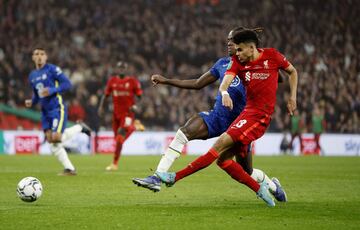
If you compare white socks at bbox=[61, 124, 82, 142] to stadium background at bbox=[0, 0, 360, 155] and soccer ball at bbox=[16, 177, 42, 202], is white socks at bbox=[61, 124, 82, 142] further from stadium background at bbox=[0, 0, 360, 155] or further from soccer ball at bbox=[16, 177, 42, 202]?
stadium background at bbox=[0, 0, 360, 155]

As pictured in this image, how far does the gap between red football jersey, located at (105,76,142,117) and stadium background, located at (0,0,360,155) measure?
971cm

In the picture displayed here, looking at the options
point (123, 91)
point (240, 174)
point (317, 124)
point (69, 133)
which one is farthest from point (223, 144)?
point (317, 124)

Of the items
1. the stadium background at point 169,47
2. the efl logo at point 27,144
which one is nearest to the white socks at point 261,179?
the stadium background at point 169,47

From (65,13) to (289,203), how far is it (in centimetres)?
2738

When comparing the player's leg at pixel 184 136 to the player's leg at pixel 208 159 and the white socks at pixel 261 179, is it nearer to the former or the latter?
the player's leg at pixel 208 159

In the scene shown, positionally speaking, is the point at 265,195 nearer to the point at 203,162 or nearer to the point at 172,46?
the point at 203,162

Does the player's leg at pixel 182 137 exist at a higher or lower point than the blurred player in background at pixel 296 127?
higher

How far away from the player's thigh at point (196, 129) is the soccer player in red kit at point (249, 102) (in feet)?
2.25

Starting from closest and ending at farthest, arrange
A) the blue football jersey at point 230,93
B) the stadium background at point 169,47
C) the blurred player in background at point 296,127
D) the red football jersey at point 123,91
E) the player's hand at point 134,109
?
the blue football jersey at point 230,93 < the player's hand at point 134,109 < the red football jersey at point 123,91 < the blurred player in background at point 296,127 < the stadium background at point 169,47

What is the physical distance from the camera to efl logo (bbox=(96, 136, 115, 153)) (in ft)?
101

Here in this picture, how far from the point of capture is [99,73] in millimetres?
33000

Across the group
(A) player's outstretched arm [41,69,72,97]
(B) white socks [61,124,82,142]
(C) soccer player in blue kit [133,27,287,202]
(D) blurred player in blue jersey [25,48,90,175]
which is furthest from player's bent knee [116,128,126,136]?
(C) soccer player in blue kit [133,27,287,202]

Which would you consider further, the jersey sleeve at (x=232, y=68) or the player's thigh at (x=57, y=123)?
the player's thigh at (x=57, y=123)

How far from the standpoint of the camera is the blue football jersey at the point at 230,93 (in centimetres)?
1075
